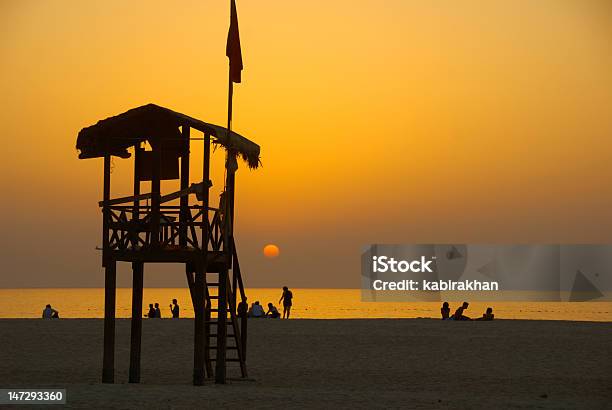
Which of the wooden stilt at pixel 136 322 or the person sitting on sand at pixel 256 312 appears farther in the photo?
the person sitting on sand at pixel 256 312

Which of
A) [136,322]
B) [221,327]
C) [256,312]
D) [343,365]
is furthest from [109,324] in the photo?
[256,312]

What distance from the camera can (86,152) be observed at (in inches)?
1024

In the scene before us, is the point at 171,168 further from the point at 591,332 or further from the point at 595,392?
the point at 591,332

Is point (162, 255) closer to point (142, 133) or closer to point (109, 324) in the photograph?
point (109, 324)

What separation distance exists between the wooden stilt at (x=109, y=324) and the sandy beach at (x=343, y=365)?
51cm

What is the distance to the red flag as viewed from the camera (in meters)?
26.0

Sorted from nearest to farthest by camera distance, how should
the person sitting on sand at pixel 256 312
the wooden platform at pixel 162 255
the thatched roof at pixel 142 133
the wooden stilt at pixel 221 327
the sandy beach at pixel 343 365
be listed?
1. the sandy beach at pixel 343 365
2. the wooden platform at pixel 162 255
3. the thatched roof at pixel 142 133
4. the wooden stilt at pixel 221 327
5. the person sitting on sand at pixel 256 312

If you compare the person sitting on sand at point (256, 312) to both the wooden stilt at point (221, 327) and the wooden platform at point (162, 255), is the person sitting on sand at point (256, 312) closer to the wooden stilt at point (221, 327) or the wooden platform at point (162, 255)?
the wooden stilt at point (221, 327)

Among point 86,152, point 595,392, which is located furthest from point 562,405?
point 86,152

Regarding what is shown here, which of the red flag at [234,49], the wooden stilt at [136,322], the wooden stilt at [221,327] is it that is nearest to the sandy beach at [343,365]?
the wooden stilt at [136,322]

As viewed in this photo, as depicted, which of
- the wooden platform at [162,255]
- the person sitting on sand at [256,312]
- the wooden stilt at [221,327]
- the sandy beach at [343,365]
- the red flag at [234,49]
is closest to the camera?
the sandy beach at [343,365]

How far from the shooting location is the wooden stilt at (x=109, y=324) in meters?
24.8

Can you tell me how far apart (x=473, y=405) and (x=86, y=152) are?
10.8 metres

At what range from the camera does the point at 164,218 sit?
81.3ft
